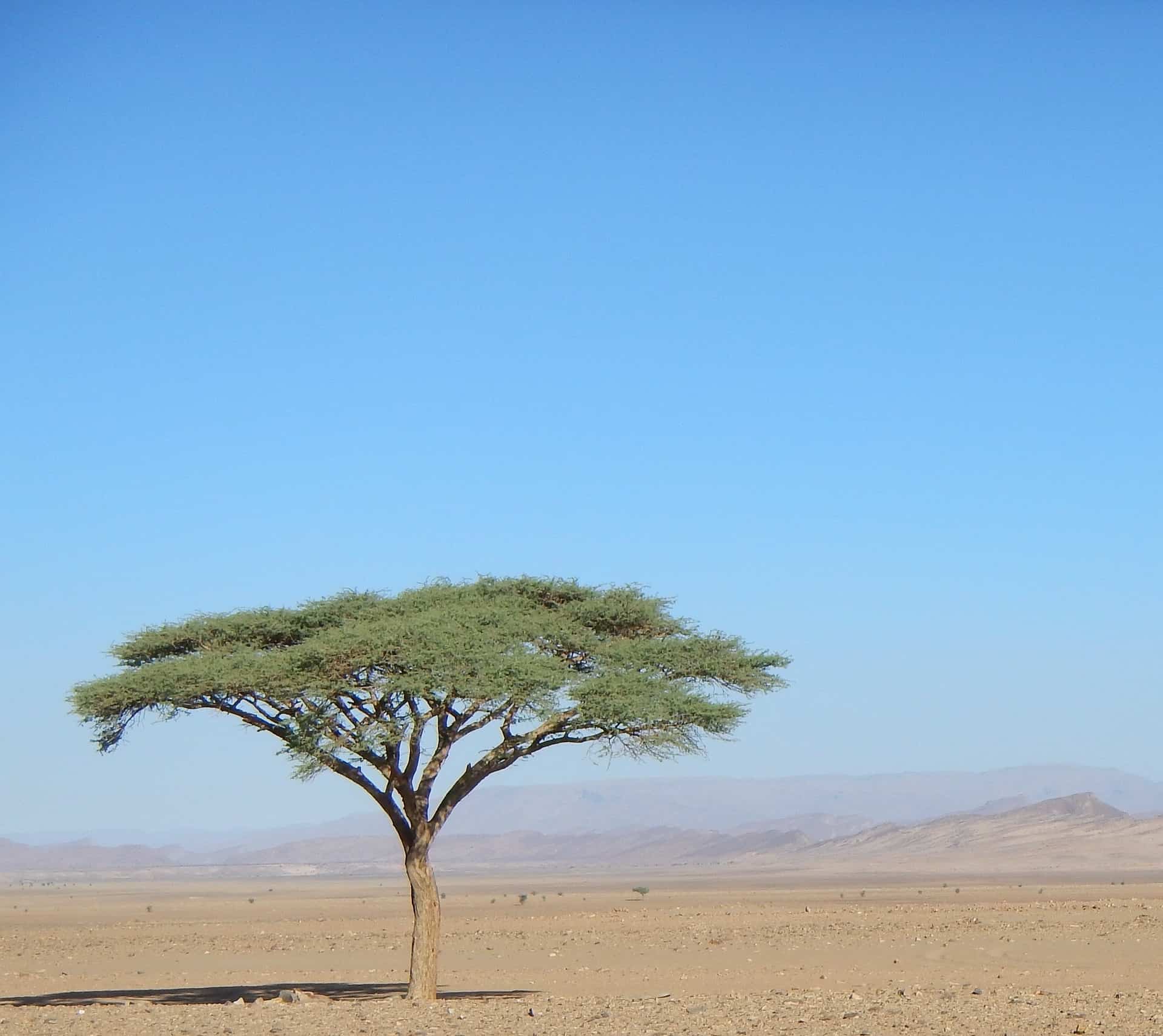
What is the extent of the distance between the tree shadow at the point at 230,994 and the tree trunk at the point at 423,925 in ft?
3.52

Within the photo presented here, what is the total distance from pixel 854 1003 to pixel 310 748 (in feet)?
30.2

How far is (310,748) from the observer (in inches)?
907

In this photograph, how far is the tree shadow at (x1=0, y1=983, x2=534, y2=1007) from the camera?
84.1ft

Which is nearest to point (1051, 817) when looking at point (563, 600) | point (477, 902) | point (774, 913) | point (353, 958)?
point (477, 902)

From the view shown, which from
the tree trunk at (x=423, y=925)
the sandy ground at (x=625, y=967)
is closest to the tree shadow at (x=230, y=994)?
the sandy ground at (x=625, y=967)

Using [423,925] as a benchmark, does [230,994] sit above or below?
below

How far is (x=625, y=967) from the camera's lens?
102ft

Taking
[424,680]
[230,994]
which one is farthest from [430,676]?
[230,994]

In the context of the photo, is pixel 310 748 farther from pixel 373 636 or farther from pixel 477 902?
pixel 477 902

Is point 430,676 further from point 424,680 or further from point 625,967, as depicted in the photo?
point 625,967

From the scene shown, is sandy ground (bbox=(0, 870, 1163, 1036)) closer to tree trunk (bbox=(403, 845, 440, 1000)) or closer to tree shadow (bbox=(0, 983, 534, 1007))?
tree shadow (bbox=(0, 983, 534, 1007))

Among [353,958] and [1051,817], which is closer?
[353,958]

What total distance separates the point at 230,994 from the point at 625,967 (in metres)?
8.41

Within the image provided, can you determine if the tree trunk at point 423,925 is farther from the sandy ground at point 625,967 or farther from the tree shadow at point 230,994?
the tree shadow at point 230,994
